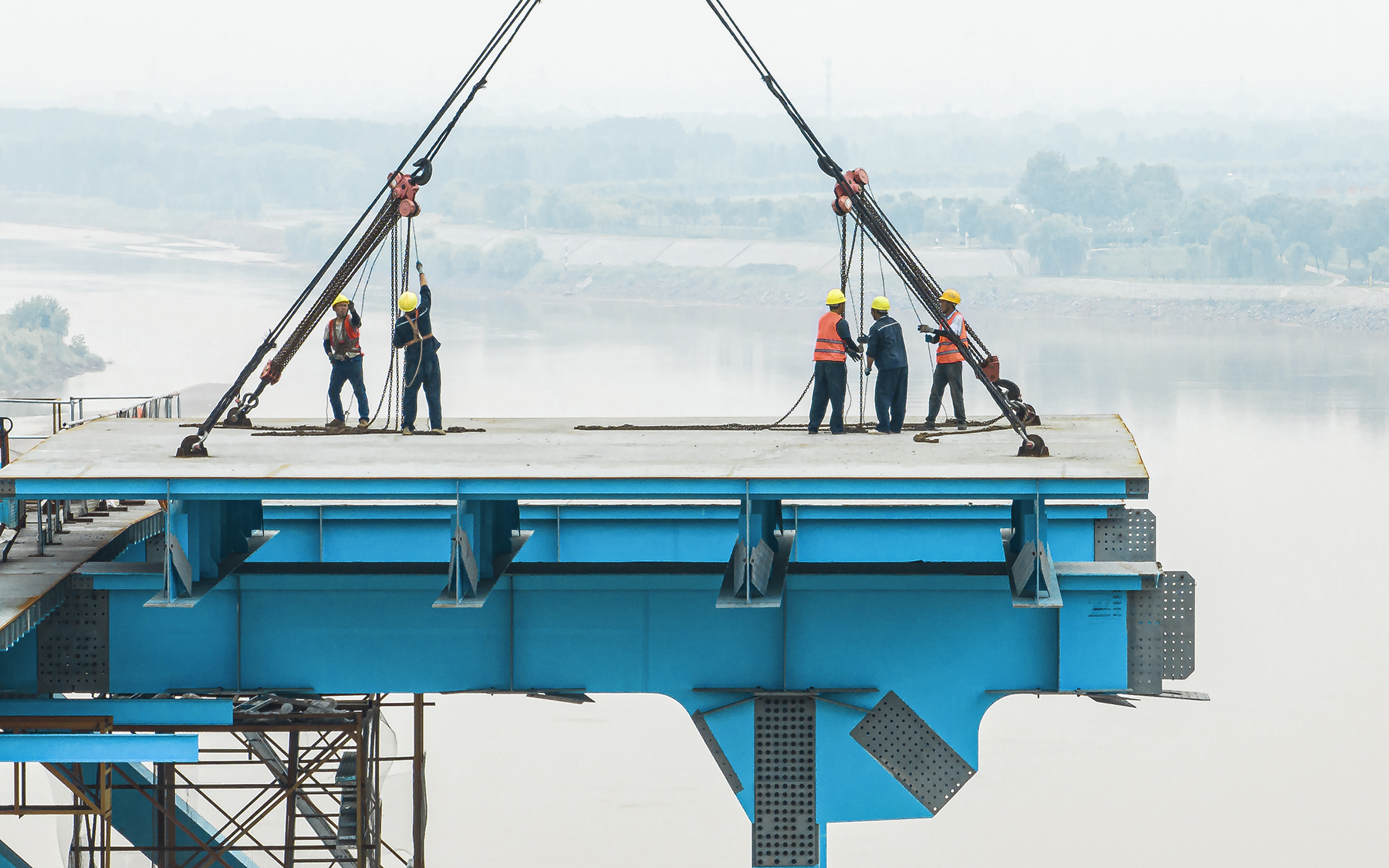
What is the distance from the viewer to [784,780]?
15.6m

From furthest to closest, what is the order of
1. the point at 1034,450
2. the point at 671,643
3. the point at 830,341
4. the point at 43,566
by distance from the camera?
the point at 830,341 → the point at 671,643 → the point at 43,566 → the point at 1034,450

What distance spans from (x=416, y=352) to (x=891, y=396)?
5670 mm

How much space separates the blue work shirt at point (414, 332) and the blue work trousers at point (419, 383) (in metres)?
0.06

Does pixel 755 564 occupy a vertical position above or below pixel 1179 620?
above

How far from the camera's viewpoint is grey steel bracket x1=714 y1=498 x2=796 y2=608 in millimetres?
13938

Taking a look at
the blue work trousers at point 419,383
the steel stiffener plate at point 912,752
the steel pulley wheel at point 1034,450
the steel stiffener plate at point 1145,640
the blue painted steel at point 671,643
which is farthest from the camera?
the blue work trousers at point 419,383

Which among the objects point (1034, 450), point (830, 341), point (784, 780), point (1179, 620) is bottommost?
point (784, 780)

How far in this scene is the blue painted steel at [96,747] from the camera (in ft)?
41.5

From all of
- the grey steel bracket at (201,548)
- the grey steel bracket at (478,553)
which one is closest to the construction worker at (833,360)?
the grey steel bracket at (478,553)

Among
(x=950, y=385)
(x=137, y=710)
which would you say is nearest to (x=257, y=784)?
(x=137, y=710)

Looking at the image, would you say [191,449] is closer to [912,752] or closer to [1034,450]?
[912,752]

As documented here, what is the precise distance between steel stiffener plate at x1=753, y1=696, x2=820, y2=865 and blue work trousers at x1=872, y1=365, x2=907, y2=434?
3921 mm

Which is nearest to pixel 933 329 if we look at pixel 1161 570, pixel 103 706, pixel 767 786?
pixel 1161 570

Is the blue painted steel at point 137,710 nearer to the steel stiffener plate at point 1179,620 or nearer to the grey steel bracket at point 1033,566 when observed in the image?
the grey steel bracket at point 1033,566
